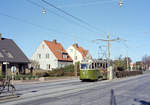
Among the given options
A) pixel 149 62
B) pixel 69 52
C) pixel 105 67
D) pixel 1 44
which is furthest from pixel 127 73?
pixel 149 62

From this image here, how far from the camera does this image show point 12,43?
49.2 meters

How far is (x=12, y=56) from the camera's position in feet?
144

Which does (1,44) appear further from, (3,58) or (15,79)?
(15,79)

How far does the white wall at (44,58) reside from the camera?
61750 millimetres

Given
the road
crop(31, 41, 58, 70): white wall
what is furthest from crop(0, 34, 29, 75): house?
the road

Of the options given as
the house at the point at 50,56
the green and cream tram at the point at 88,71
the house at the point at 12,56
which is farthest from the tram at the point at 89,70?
the house at the point at 50,56

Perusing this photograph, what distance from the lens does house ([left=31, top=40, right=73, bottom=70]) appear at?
61812 mm

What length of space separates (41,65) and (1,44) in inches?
820

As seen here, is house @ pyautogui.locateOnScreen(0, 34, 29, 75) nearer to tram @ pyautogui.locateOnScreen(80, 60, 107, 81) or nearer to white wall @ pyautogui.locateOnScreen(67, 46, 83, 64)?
tram @ pyautogui.locateOnScreen(80, 60, 107, 81)

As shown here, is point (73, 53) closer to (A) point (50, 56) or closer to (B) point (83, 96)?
(A) point (50, 56)

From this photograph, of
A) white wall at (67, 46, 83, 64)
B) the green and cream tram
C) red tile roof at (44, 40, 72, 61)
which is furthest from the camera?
white wall at (67, 46, 83, 64)

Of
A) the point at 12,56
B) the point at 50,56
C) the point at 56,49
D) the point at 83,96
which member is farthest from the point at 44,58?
the point at 83,96

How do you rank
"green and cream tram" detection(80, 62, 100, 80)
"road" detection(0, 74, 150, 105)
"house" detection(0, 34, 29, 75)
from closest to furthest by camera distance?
1. "road" detection(0, 74, 150, 105)
2. "green and cream tram" detection(80, 62, 100, 80)
3. "house" detection(0, 34, 29, 75)

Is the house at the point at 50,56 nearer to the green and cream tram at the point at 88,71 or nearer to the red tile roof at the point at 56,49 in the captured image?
the red tile roof at the point at 56,49
